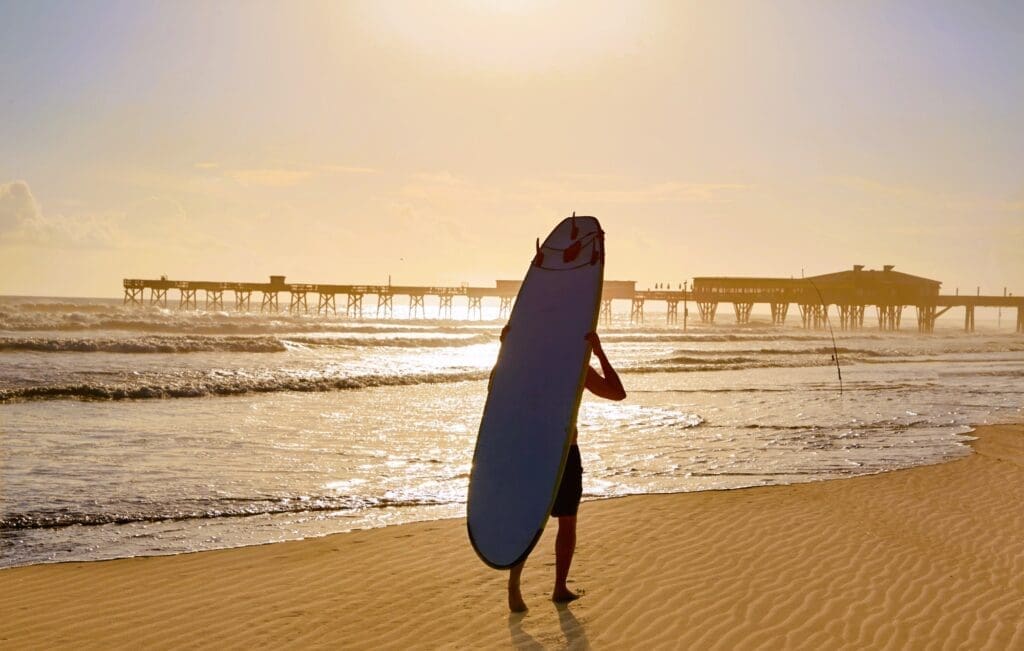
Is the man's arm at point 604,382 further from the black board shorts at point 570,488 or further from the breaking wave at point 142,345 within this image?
the breaking wave at point 142,345

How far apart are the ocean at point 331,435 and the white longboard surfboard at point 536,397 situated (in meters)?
2.44

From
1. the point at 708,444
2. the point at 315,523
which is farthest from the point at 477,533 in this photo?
the point at 708,444

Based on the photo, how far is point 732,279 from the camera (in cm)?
7256

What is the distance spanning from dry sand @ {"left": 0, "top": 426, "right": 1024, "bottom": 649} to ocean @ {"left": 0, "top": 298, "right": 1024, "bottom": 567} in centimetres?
76

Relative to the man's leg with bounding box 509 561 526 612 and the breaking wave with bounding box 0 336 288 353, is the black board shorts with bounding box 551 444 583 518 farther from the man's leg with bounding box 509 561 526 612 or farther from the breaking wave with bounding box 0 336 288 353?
the breaking wave with bounding box 0 336 288 353

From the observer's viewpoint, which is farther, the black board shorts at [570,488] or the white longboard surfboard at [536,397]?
the black board shorts at [570,488]

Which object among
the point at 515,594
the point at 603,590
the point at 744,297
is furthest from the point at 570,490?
the point at 744,297

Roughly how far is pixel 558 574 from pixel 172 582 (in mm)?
2519

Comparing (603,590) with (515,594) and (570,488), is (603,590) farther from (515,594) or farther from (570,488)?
(570,488)

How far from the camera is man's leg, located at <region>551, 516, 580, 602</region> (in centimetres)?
528

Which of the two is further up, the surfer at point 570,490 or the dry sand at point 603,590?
the surfer at point 570,490

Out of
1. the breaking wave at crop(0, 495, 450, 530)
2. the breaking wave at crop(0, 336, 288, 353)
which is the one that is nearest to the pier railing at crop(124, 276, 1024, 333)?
the breaking wave at crop(0, 336, 288, 353)

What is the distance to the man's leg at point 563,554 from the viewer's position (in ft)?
17.3

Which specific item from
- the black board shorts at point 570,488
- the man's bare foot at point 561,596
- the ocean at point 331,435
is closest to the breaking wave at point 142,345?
the ocean at point 331,435
